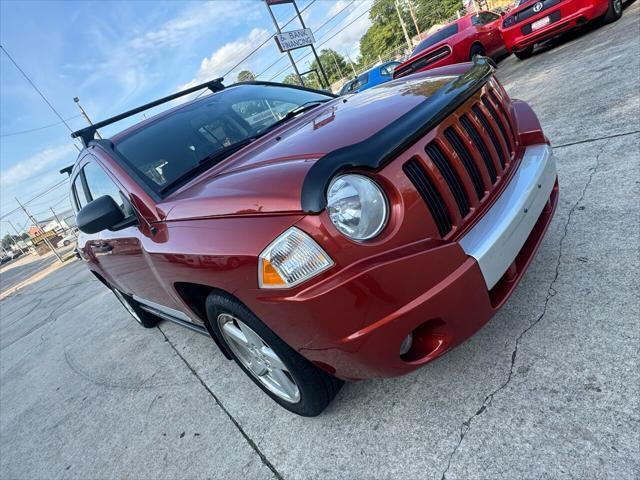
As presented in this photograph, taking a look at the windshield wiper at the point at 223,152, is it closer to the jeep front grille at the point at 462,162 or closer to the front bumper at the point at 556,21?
the jeep front grille at the point at 462,162

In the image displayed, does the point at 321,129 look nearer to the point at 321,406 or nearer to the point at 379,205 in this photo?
the point at 379,205

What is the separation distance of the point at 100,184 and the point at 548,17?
806 centimetres

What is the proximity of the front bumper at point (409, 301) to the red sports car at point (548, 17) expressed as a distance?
734cm

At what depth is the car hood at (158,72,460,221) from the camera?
4.86ft

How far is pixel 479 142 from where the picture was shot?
1.76m

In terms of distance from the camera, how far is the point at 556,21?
23.2 feet

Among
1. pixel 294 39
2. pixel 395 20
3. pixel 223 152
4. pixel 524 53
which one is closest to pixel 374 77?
pixel 294 39

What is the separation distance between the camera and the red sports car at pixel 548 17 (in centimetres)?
674

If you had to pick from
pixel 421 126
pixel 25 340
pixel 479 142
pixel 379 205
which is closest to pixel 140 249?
pixel 379 205

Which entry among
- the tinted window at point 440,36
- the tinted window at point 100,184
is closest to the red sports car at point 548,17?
the tinted window at point 440,36

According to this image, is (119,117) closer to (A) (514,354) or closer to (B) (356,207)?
(B) (356,207)

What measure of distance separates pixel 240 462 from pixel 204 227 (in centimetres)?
119

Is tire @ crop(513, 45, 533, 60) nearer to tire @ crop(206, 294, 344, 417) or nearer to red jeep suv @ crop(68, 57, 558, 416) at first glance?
red jeep suv @ crop(68, 57, 558, 416)

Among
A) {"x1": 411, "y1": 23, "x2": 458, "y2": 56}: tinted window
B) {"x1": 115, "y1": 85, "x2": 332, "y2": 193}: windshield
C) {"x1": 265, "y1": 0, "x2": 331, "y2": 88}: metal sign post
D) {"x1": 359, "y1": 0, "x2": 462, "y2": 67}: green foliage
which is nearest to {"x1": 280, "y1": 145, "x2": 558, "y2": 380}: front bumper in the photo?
{"x1": 115, "y1": 85, "x2": 332, "y2": 193}: windshield
